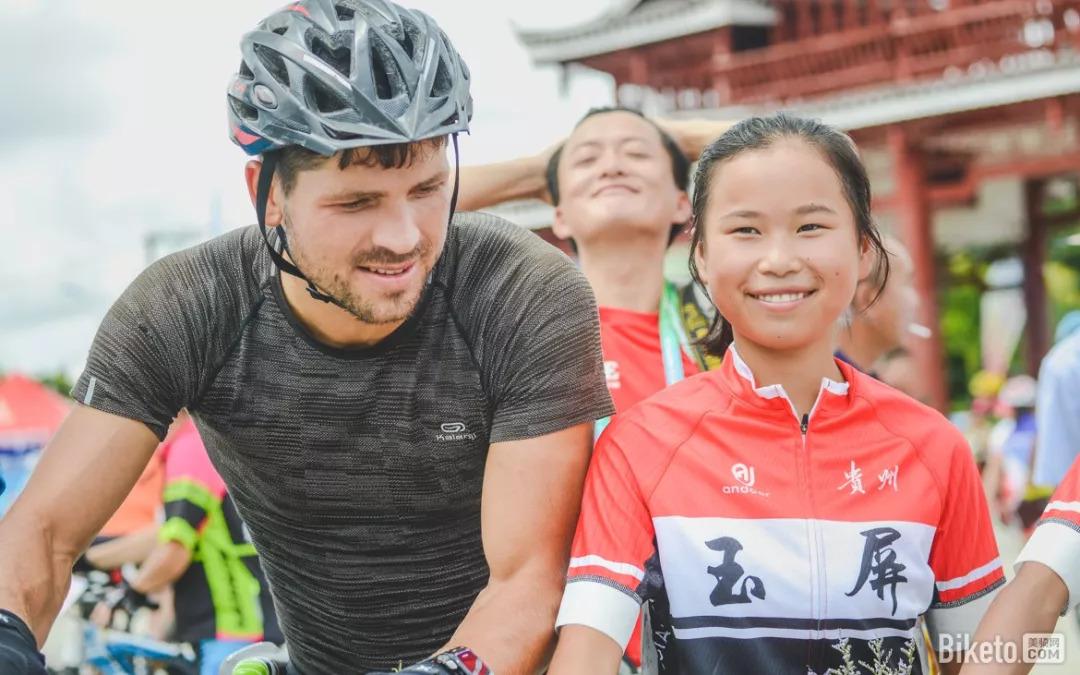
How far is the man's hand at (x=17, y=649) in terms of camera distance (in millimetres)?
1795

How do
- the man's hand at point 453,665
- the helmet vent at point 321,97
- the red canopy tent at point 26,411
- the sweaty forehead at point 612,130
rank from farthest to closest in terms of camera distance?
the red canopy tent at point 26,411 < the sweaty forehead at point 612,130 < the helmet vent at point 321,97 < the man's hand at point 453,665

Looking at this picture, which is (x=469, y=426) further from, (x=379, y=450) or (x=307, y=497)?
(x=307, y=497)

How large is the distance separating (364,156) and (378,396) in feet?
1.59

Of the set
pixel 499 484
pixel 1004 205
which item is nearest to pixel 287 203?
pixel 499 484

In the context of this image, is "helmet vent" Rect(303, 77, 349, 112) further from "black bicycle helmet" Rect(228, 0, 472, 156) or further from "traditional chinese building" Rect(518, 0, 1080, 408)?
"traditional chinese building" Rect(518, 0, 1080, 408)

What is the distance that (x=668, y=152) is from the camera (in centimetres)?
344

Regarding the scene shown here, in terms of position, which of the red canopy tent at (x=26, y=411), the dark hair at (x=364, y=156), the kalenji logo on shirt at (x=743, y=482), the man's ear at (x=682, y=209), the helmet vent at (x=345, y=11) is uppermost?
the helmet vent at (x=345, y=11)

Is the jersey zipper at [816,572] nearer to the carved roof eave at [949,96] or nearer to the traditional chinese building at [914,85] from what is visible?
the carved roof eave at [949,96]

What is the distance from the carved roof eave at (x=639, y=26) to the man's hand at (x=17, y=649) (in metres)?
18.6

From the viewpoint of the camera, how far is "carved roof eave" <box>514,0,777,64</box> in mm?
19359

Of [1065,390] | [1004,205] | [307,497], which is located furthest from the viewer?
[1004,205]

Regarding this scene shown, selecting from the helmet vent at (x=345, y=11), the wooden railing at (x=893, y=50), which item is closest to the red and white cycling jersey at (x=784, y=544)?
the helmet vent at (x=345, y=11)

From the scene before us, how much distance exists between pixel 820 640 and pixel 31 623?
143 centimetres

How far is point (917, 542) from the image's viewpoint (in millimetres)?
1993
